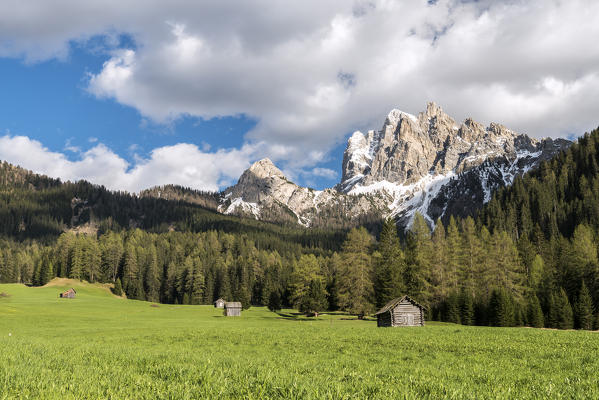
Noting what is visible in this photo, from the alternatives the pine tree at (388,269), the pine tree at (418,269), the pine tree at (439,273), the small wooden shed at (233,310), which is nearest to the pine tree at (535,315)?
the pine tree at (439,273)

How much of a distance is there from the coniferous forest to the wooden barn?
13315mm

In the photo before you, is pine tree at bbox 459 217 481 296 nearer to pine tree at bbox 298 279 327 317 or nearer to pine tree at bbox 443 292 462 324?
pine tree at bbox 443 292 462 324

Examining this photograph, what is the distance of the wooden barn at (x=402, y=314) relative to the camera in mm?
58706

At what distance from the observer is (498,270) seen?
78812 mm

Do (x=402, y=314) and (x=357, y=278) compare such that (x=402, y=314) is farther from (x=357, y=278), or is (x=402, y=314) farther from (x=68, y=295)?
(x=68, y=295)

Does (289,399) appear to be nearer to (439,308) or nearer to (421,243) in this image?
(439,308)

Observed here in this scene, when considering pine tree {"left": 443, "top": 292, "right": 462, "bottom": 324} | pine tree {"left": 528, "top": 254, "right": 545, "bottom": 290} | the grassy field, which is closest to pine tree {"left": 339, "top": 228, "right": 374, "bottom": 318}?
pine tree {"left": 443, "top": 292, "right": 462, "bottom": 324}

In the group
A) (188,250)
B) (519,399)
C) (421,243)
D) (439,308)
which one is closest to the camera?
(519,399)

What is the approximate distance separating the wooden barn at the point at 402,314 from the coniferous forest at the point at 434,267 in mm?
13315

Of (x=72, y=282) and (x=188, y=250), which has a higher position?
(x=188, y=250)

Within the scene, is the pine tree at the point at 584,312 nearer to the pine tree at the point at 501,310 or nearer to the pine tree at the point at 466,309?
the pine tree at the point at 501,310

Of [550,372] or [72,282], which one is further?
[72,282]

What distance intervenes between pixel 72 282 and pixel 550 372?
489 feet

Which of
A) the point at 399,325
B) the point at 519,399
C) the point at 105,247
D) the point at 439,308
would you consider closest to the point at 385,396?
the point at 519,399
